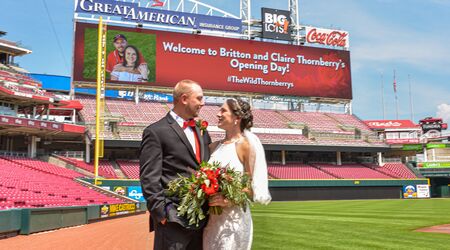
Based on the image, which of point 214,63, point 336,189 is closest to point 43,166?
point 214,63

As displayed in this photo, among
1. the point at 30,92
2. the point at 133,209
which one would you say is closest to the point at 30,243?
the point at 133,209

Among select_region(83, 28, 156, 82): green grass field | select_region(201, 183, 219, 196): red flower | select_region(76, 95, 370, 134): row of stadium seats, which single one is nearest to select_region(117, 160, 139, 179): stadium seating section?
select_region(76, 95, 370, 134): row of stadium seats

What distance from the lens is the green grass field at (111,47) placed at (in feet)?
130

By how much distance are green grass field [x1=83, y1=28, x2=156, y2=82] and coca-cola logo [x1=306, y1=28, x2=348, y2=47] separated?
18.6m

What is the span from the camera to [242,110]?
381 cm

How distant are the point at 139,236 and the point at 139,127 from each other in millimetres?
27113

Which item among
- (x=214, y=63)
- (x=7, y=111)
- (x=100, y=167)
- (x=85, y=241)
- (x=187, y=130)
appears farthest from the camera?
(x=214, y=63)

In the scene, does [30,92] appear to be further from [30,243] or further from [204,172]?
[204,172]

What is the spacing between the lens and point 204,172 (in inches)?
132

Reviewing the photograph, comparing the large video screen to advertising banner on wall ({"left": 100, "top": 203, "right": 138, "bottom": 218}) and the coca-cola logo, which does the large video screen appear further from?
advertising banner on wall ({"left": 100, "top": 203, "right": 138, "bottom": 218})

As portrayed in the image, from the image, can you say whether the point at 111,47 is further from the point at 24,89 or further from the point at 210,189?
the point at 210,189

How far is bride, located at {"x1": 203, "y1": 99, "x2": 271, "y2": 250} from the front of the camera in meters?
3.46

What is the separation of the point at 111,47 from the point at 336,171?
26.0 meters

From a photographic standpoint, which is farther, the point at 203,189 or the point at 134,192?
the point at 134,192
